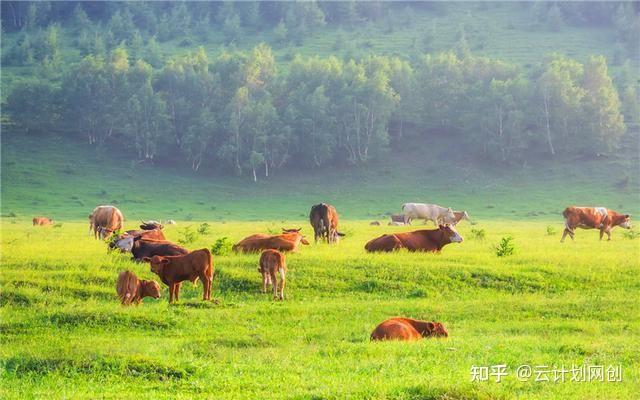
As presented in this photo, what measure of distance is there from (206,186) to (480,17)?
6947 centimetres

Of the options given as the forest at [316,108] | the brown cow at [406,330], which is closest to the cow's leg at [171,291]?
the brown cow at [406,330]

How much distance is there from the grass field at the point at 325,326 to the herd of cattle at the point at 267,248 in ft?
1.30

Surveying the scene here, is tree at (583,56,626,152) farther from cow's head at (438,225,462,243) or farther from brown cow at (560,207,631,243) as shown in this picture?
cow's head at (438,225,462,243)

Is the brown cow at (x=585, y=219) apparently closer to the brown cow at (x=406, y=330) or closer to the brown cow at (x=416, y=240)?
the brown cow at (x=416, y=240)

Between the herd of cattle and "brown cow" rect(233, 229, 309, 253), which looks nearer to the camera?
the herd of cattle

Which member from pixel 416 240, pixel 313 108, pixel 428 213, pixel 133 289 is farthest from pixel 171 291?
pixel 313 108

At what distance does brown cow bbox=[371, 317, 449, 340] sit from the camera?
47.0ft

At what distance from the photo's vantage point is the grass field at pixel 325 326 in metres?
11.2

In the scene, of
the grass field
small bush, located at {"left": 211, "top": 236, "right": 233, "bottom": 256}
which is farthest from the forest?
small bush, located at {"left": 211, "top": 236, "right": 233, "bottom": 256}

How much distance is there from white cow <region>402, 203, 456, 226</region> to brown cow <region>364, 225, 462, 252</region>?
64.2 ft

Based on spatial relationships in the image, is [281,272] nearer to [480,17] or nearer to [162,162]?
[162,162]

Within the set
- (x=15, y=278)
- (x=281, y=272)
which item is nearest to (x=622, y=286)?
(x=281, y=272)

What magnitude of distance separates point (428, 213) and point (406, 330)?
32.0 metres

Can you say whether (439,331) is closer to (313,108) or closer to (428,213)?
(428,213)
